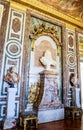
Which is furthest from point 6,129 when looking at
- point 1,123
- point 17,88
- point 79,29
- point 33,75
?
point 79,29

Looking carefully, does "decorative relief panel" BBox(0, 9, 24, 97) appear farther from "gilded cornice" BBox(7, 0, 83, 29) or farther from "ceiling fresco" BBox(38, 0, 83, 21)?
"ceiling fresco" BBox(38, 0, 83, 21)

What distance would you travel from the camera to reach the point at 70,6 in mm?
6992

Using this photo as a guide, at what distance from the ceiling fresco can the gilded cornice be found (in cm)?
20

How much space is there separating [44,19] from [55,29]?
74 centimetres

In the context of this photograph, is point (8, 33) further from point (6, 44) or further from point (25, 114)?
point (25, 114)

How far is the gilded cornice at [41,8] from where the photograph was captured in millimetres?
5632

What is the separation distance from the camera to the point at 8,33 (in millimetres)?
5207

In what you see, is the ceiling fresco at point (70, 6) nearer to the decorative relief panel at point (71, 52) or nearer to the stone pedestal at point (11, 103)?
the decorative relief panel at point (71, 52)

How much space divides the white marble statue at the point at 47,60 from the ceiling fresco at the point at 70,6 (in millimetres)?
2314

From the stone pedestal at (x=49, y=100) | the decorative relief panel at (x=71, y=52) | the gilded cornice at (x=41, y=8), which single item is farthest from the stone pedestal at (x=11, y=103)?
the gilded cornice at (x=41, y=8)

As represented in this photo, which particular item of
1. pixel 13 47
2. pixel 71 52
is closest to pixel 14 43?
pixel 13 47

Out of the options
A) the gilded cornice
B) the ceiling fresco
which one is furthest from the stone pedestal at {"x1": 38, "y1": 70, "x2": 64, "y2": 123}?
the ceiling fresco

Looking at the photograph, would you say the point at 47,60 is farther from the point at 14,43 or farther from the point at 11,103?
the point at 11,103

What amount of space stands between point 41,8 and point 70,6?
1760mm
